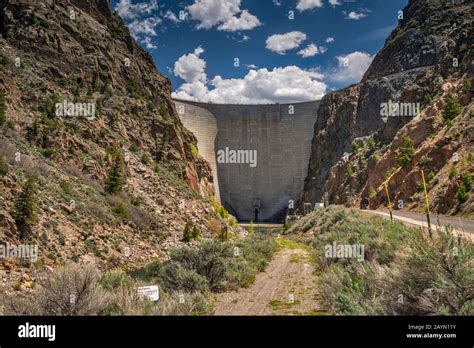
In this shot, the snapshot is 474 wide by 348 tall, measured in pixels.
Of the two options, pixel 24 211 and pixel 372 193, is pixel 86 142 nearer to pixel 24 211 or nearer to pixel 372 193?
pixel 24 211

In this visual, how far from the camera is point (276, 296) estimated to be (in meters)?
11.6

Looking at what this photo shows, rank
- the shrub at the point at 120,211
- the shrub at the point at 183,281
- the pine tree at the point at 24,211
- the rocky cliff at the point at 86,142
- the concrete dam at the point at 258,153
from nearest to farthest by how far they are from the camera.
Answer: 1. the shrub at the point at 183,281
2. the pine tree at the point at 24,211
3. the rocky cliff at the point at 86,142
4. the shrub at the point at 120,211
5. the concrete dam at the point at 258,153

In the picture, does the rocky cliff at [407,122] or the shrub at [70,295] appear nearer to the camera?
the shrub at [70,295]

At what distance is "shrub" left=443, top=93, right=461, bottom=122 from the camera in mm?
35156

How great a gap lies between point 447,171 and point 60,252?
26.7m

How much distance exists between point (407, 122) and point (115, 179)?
40.6 meters

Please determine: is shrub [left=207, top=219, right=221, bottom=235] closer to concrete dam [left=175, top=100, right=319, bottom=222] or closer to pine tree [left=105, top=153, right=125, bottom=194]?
pine tree [left=105, top=153, right=125, bottom=194]

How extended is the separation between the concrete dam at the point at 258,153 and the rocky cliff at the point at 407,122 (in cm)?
418

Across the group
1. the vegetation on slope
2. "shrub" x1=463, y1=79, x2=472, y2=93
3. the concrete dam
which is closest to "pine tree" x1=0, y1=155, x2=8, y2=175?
the vegetation on slope

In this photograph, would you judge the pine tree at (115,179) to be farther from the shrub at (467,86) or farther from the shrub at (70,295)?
the shrub at (467,86)

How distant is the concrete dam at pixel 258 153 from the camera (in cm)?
8075

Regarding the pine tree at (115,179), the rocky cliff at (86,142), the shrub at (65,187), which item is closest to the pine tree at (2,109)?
the rocky cliff at (86,142)

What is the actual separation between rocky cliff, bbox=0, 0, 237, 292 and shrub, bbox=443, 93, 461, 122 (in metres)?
25.0
